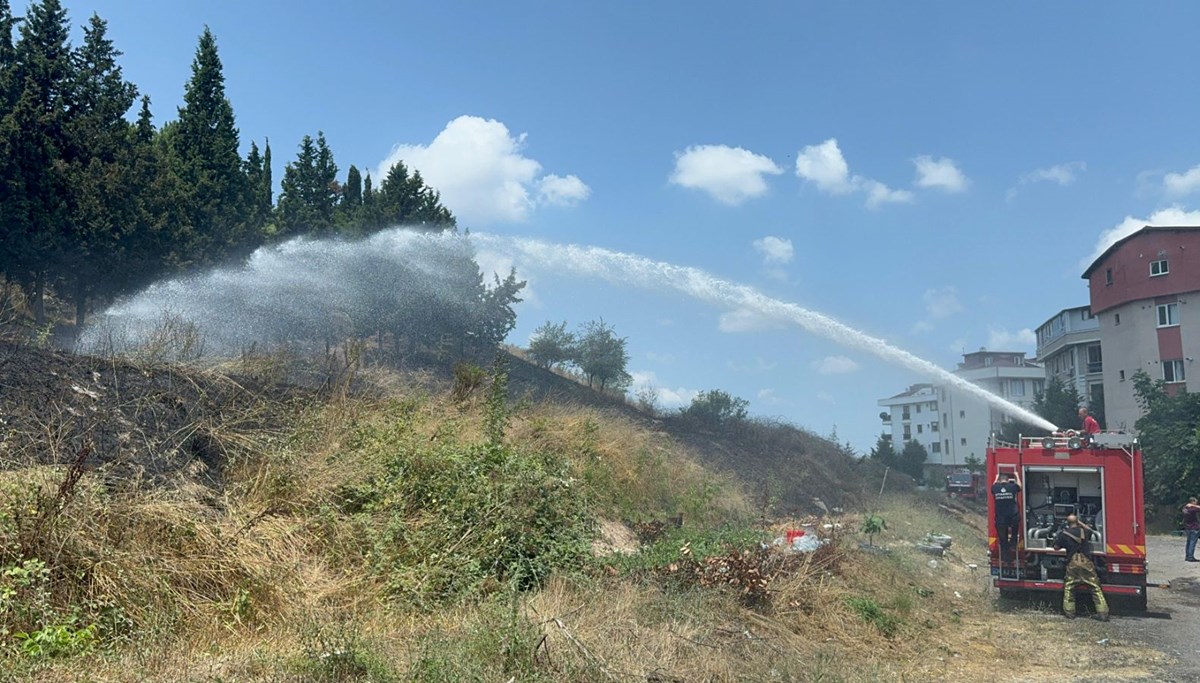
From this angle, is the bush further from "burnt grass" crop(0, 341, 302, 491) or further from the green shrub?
the green shrub

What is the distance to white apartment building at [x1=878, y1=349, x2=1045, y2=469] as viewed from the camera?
161 feet

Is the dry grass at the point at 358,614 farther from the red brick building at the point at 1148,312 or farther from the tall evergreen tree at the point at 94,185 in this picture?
the red brick building at the point at 1148,312

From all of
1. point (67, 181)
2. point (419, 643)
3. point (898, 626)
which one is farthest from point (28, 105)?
point (898, 626)

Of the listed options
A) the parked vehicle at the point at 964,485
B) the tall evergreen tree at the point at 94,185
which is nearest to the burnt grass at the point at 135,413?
the tall evergreen tree at the point at 94,185

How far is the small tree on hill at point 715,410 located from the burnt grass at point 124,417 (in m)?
16.7

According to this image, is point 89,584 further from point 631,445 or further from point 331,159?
point 331,159

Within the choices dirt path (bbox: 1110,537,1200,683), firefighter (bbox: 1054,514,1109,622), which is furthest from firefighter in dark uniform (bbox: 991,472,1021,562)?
dirt path (bbox: 1110,537,1200,683)

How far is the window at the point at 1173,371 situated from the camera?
37906 mm

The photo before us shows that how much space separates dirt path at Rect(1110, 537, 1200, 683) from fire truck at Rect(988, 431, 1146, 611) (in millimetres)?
504

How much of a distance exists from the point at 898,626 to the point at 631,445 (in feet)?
27.5

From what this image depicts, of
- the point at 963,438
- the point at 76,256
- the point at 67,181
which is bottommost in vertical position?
the point at 963,438

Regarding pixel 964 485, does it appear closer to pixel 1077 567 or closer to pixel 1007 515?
pixel 1007 515

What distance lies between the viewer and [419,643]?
6250 mm

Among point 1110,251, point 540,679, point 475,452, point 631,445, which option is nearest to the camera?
point 540,679
